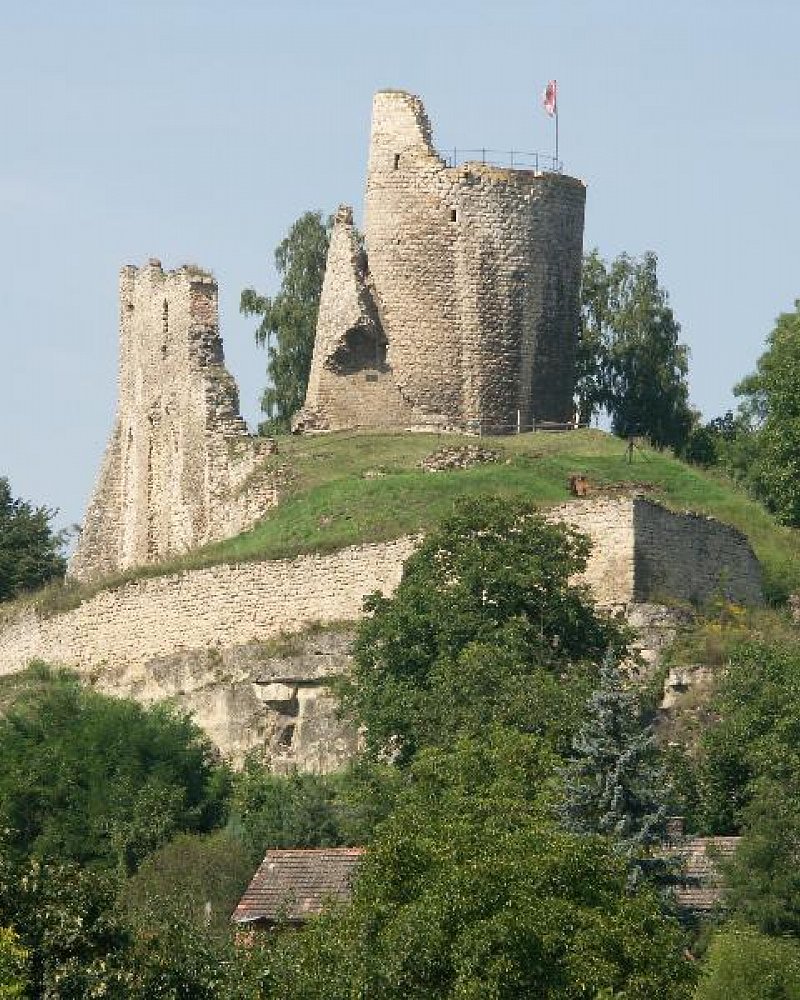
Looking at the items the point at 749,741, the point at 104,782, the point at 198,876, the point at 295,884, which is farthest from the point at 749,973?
the point at 104,782

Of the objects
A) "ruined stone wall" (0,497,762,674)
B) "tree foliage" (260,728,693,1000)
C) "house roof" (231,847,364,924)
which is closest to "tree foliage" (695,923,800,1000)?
"tree foliage" (260,728,693,1000)

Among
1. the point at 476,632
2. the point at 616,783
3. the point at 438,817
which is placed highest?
the point at 476,632

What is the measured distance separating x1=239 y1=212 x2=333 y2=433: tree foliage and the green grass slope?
691cm

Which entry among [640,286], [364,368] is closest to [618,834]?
[364,368]

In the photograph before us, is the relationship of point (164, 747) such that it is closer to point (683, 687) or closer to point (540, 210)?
point (683, 687)

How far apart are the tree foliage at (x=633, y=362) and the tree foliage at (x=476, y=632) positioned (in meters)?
14.2

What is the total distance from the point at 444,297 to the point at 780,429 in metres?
6.24

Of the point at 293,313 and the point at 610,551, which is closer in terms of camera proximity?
the point at 610,551

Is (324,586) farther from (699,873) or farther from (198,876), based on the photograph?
(699,873)

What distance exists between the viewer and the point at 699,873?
43250 mm

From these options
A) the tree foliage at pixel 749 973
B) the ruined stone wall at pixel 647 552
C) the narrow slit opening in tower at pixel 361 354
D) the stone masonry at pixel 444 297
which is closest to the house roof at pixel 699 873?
the tree foliage at pixel 749 973

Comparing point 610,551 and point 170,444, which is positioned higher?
point 170,444

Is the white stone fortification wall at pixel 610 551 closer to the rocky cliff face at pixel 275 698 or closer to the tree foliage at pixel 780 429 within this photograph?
the rocky cliff face at pixel 275 698

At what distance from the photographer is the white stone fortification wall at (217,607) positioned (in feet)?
169
